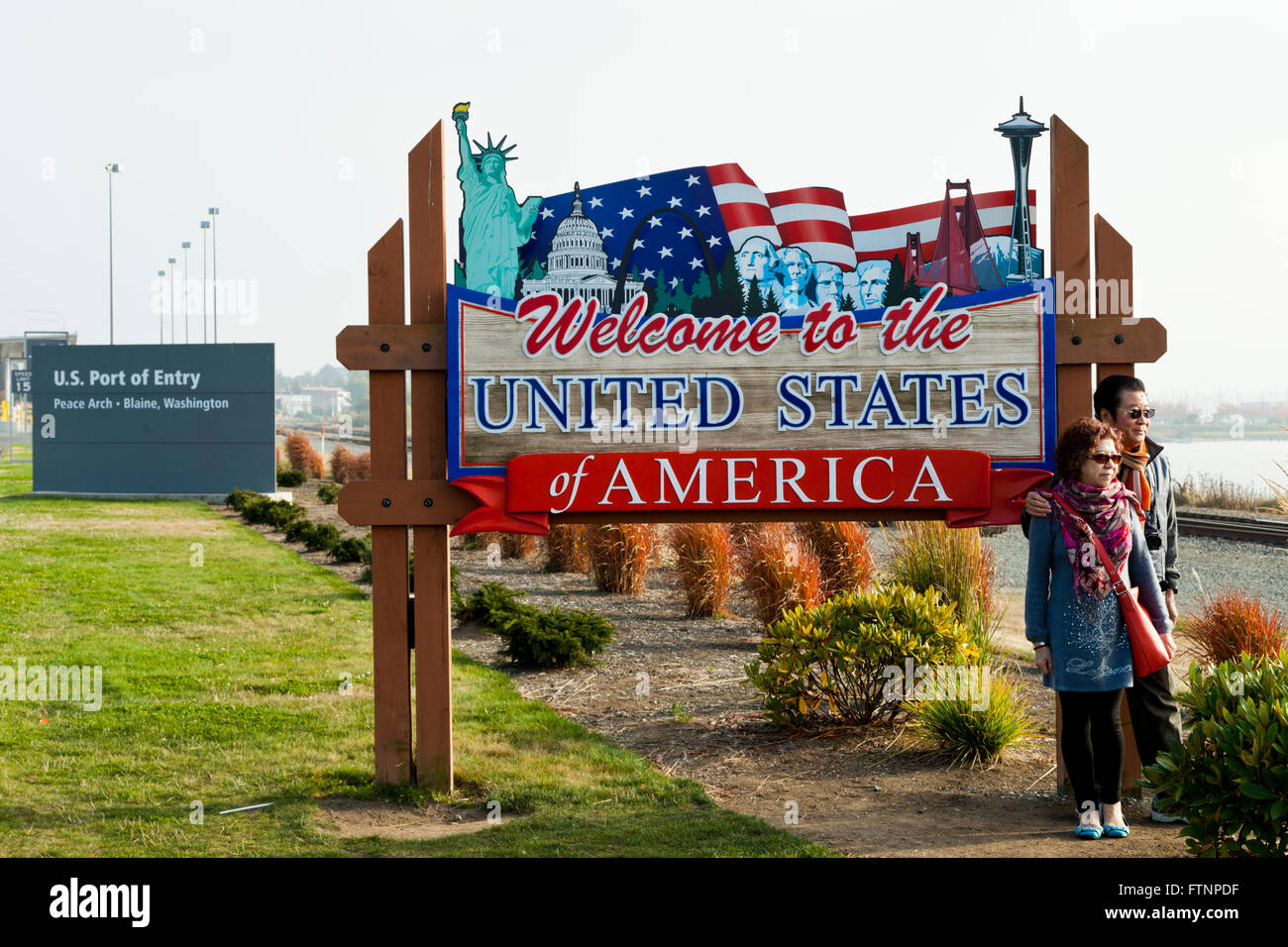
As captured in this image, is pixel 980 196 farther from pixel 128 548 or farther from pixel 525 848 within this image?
pixel 128 548

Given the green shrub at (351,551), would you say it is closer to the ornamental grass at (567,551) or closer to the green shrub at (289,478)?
the ornamental grass at (567,551)

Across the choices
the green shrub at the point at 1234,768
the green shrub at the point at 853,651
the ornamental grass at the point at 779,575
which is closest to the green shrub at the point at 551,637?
the ornamental grass at the point at 779,575

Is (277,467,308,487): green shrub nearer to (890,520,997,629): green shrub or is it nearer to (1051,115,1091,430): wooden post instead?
(890,520,997,629): green shrub

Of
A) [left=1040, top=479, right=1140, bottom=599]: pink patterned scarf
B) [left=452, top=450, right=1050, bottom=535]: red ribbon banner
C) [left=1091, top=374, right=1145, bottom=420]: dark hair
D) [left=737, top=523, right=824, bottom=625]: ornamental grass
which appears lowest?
[left=737, top=523, right=824, bottom=625]: ornamental grass

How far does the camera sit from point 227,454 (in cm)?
2628

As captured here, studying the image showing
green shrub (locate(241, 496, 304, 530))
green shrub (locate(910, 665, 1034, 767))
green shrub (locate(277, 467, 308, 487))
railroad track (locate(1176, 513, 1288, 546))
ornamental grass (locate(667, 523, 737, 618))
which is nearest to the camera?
green shrub (locate(910, 665, 1034, 767))

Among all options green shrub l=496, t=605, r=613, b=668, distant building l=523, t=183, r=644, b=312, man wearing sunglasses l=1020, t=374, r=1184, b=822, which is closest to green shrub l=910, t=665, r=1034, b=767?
man wearing sunglasses l=1020, t=374, r=1184, b=822

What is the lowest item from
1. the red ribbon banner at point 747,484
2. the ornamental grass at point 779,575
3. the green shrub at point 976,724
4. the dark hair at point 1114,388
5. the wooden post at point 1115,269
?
the green shrub at point 976,724

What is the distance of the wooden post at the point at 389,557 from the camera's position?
18.4ft

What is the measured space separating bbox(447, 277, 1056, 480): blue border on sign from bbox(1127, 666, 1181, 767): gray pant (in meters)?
1.16

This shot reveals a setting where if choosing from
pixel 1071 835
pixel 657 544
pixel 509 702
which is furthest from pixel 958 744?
pixel 657 544

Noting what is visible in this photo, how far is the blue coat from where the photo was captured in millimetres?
4727

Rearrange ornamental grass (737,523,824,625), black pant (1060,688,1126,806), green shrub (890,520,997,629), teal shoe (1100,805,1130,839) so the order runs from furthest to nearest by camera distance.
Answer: ornamental grass (737,523,824,625) < green shrub (890,520,997,629) < teal shoe (1100,805,1130,839) < black pant (1060,688,1126,806)
